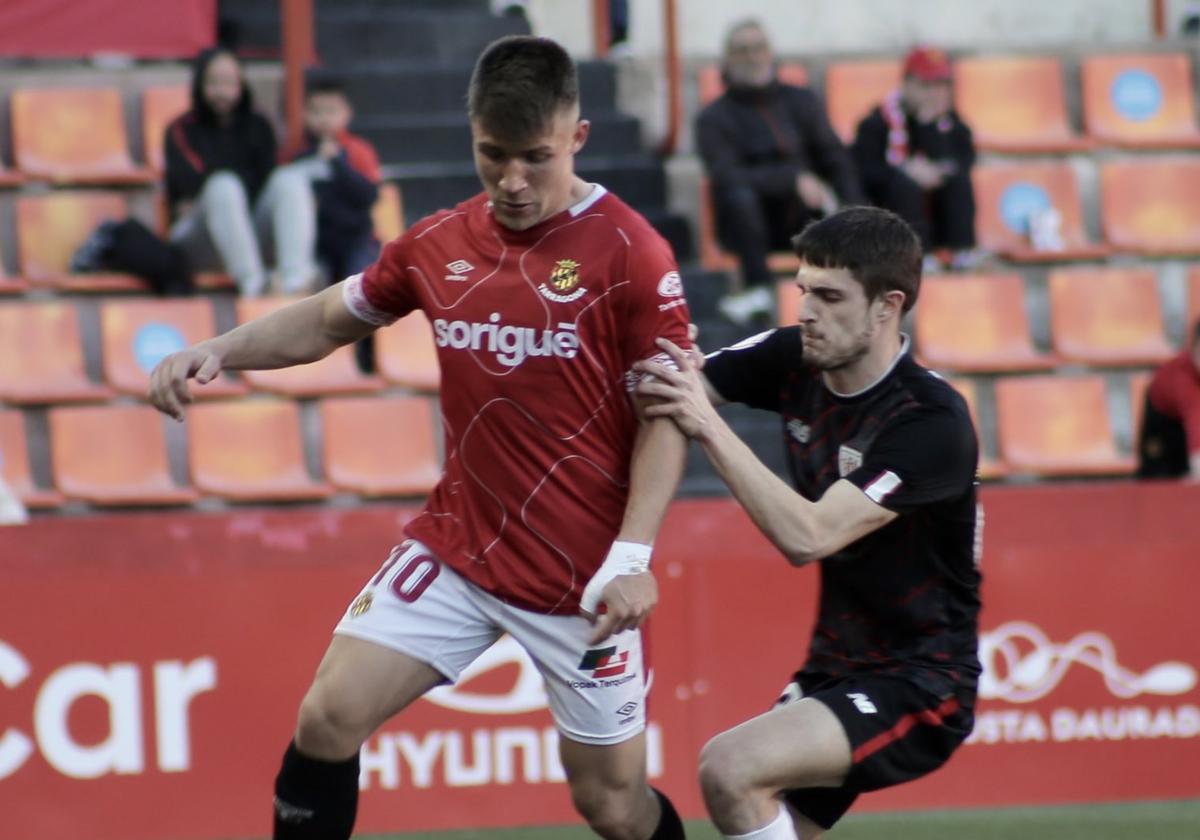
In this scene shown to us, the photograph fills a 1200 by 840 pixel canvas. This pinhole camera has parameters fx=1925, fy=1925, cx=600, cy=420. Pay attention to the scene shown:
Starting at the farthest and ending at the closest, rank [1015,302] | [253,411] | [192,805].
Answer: [1015,302] → [253,411] → [192,805]

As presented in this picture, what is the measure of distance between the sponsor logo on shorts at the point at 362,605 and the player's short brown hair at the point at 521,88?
113 centimetres

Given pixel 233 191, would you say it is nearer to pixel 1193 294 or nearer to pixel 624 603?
pixel 1193 294

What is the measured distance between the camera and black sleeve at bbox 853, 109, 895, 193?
960cm

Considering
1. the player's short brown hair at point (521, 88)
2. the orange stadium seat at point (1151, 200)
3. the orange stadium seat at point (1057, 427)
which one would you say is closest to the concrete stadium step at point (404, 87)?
the orange stadium seat at point (1057, 427)

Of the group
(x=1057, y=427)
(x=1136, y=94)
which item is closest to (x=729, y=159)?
(x=1057, y=427)

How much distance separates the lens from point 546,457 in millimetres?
4309

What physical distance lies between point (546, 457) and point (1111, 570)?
3.12 m

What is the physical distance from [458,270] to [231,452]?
176 inches

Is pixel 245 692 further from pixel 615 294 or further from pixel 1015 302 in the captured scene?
pixel 1015 302

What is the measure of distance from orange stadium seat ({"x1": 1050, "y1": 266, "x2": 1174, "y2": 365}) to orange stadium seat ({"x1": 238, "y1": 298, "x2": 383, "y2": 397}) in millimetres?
3524

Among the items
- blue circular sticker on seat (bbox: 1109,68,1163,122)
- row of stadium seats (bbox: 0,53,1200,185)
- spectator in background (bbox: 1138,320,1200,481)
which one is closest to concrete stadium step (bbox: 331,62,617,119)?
row of stadium seats (bbox: 0,53,1200,185)

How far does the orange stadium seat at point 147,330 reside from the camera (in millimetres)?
8812

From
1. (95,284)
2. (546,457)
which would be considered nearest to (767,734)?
(546,457)

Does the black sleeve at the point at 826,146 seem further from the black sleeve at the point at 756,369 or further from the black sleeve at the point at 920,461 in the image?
the black sleeve at the point at 920,461
